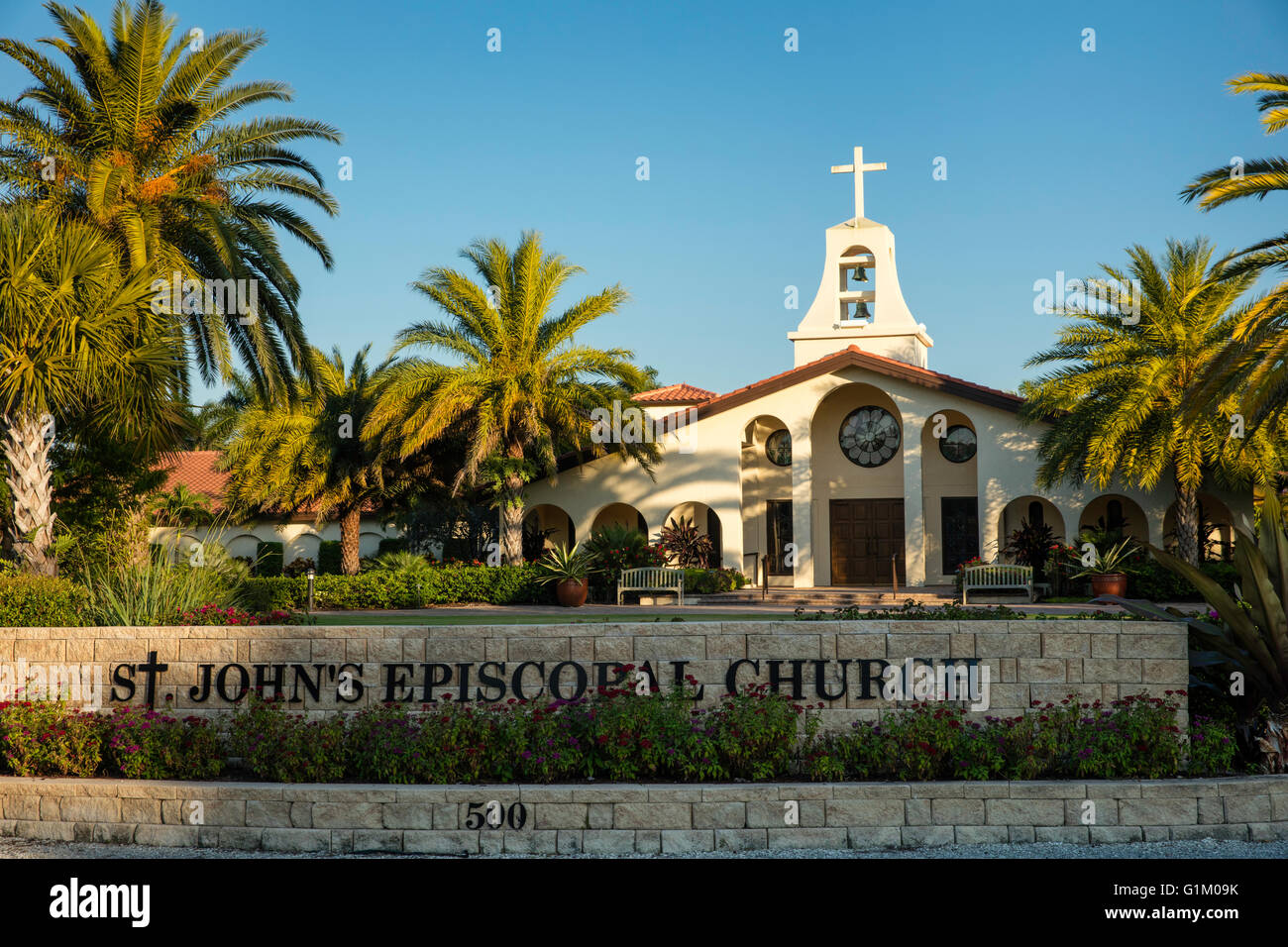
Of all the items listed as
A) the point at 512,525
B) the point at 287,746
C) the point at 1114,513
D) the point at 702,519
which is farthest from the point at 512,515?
the point at 287,746

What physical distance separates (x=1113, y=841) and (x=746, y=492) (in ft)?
69.0

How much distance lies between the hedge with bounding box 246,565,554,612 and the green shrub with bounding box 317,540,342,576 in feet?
41.1

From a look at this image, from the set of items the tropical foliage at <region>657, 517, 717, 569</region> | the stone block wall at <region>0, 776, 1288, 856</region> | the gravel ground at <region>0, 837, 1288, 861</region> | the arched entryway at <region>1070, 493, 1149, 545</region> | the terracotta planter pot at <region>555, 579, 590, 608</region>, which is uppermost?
the arched entryway at <region>1070, 493, 1149, 545</region>

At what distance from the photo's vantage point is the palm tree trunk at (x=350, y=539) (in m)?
28.5

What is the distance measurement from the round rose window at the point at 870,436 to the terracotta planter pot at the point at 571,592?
8631mm

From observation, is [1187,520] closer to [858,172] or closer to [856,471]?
[856,471]

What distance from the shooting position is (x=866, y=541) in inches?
1078

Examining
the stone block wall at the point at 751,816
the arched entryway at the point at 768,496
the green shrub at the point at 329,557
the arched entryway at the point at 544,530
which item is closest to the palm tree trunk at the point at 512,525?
the arched entryway at the point at 544,530

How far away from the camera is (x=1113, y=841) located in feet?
24.4

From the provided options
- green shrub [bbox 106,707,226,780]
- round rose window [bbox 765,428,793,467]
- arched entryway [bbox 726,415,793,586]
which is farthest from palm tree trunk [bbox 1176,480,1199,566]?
green shrub [bbox 106,707,226,780]

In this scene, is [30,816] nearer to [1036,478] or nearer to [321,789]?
[321,789]

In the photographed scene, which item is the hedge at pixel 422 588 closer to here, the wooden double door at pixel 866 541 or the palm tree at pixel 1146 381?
the wooden double door at pixel 866 541

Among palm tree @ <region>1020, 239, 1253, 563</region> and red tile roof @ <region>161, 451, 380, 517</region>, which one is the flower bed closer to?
palm tree @ <region>1020, 239, 1253, 563</region>

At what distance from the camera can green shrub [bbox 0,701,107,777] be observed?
329 inches
